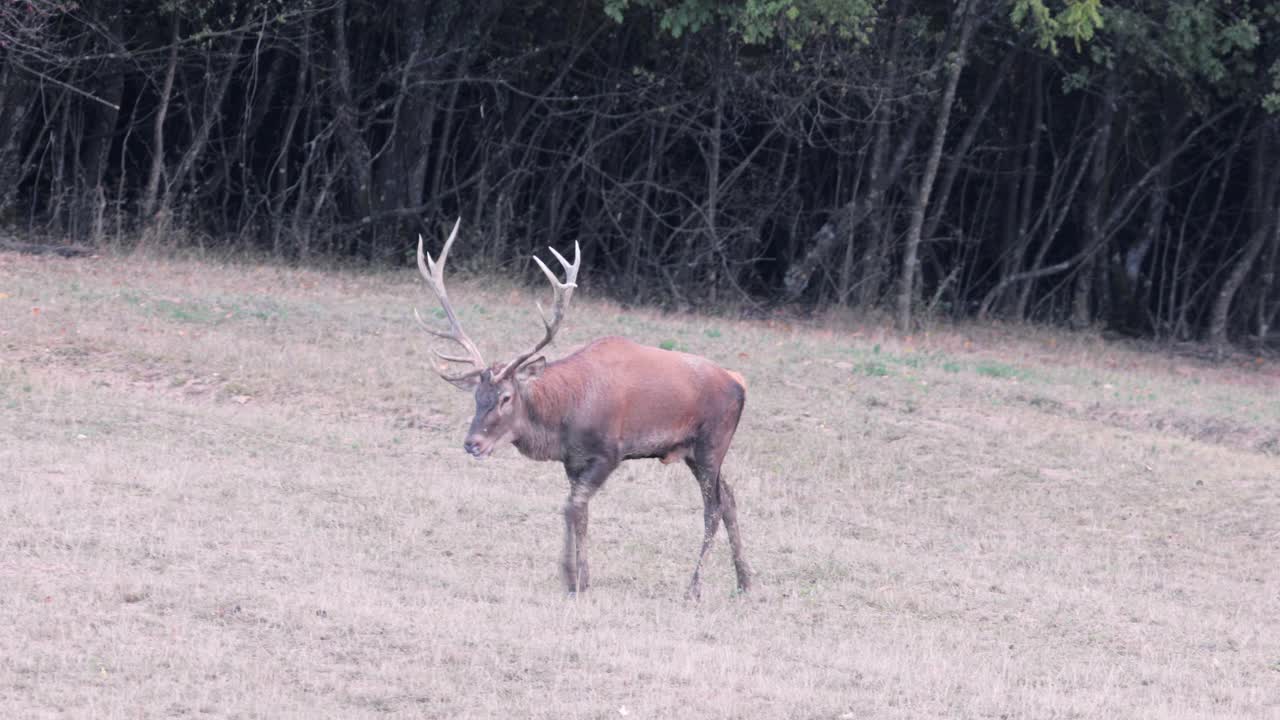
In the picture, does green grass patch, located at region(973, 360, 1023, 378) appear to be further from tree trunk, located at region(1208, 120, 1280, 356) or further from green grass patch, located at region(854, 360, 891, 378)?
tree trunk, located at region(1208, 120, 1280, 356)

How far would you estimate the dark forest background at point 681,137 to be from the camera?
20922 mm

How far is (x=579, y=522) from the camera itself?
9414 mm

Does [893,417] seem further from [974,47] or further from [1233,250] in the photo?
[1233,250]

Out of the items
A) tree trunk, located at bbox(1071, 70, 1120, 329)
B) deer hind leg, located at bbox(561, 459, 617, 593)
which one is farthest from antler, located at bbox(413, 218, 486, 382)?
tree trunk, located at bbox(1071, 70, 1120, 329)

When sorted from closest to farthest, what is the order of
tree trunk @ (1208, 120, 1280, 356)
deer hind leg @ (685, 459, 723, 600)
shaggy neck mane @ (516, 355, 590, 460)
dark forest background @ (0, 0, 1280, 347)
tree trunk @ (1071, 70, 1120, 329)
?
1. shaggy neck mane @ (516, 355, 590, 460)
2. deer hind leg @ (685, 459, 723, 600)
3. dark forest background @ (0, 0, 1280, 347)
4. tree trunk @ (1208, 120, 1280, 356)
5. tree trunk @ (1071, 70, 1120, 329)

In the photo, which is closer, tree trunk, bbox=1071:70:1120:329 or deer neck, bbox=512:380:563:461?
deer neck, bbox=512:380:563:461

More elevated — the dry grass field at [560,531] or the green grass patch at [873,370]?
the green grass patch at [873,370]

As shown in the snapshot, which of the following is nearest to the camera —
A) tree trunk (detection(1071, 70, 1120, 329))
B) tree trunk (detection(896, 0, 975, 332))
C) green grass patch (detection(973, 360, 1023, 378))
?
green grass patch (detection(973, 360, 1023, 378))

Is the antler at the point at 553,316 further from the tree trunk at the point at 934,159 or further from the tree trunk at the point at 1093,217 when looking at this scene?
the tree trunk at the point at 1093,217

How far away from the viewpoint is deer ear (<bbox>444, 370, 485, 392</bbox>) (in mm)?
9396

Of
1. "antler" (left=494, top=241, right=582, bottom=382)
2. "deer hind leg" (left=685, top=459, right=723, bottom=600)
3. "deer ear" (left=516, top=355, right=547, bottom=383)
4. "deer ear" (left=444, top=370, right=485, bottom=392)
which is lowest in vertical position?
"deer hind leg" (left=685, top=459, right=723, bottom=600)

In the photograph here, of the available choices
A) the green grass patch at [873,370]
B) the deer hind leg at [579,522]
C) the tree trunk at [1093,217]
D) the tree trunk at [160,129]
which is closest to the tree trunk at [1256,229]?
the tree trunk at [1093,217]

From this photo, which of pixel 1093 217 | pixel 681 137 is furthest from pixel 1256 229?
pixel 681 137

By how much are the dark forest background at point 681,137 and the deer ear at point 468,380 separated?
1005 centimetres
